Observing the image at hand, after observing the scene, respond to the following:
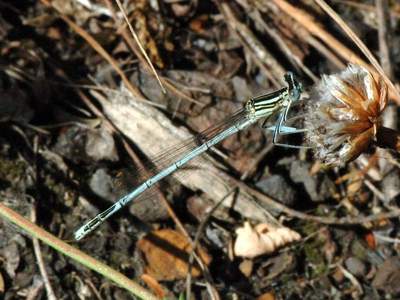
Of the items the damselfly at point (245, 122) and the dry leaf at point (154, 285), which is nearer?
the dry leaf at point (154, 285)

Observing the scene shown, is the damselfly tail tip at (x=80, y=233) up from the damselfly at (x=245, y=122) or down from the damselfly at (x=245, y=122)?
down

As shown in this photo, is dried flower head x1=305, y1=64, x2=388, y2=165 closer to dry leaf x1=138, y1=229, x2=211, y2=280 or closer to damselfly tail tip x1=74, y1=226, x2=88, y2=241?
dry leaf x1=138, y1=229, x2=211, y2=280

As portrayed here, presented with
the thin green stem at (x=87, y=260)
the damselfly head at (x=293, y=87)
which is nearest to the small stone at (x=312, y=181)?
the damselfly head at (x=293, y=87)

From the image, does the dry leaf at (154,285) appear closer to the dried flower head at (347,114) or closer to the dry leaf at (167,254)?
the dry leaf at (167,254)

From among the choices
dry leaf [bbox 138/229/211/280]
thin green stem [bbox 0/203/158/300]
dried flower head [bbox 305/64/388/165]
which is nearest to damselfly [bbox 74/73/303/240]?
dry leaf [bbox 138/229/211/280]

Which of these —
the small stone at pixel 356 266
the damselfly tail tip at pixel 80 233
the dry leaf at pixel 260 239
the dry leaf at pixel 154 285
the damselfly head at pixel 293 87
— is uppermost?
the damselfly head at pixel 293 87

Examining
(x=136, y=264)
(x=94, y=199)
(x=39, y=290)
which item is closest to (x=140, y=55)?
(x=94, y=199)
